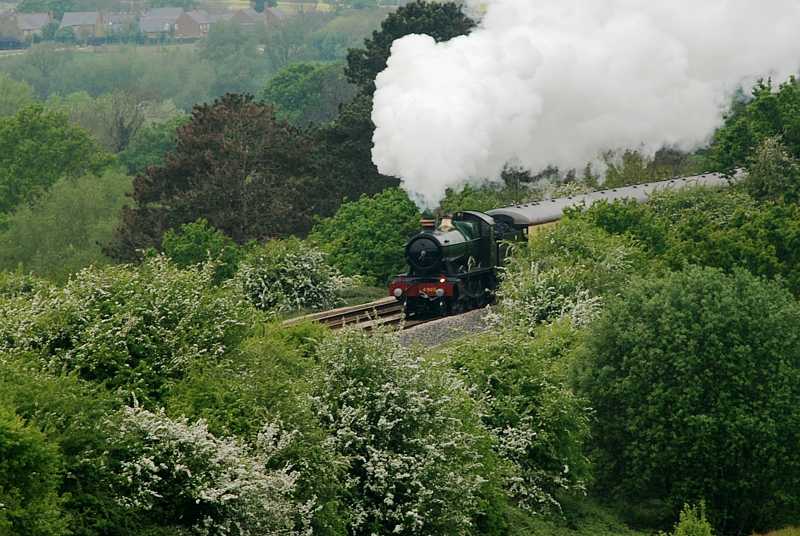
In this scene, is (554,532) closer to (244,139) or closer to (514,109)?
(514,109)

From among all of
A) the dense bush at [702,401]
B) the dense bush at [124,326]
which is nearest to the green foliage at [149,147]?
the dense bush at [702,401]

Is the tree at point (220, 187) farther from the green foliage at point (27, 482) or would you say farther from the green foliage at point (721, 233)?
the green foliage at point (27, 482)

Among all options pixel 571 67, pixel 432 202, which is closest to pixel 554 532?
pixel 432 202

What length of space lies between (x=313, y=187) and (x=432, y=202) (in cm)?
2525

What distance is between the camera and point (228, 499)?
24.3 m

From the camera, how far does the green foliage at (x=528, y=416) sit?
1292 inches

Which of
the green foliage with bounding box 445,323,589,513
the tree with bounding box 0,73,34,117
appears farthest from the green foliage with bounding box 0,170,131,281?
the tree with bounding box 0,73,34,117

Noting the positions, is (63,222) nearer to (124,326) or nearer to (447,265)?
(447,265)

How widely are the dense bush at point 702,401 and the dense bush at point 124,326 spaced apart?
10.6m

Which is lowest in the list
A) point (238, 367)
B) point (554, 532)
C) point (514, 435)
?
point (554, 532)

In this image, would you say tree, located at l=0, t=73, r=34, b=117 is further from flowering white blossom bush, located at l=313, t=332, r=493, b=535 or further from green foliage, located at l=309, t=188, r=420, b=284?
flowering white blossom bush, located at l=313, t=332, r=493, b=535

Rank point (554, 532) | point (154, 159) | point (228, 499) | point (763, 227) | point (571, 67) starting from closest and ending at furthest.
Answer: point (228, 499), point (554, 532), point (763, 227), point (571, 67), point (154, 159)

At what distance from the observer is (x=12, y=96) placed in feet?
460

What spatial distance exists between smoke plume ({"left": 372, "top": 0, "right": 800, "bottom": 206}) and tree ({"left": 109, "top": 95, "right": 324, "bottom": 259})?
14498 millimetres
